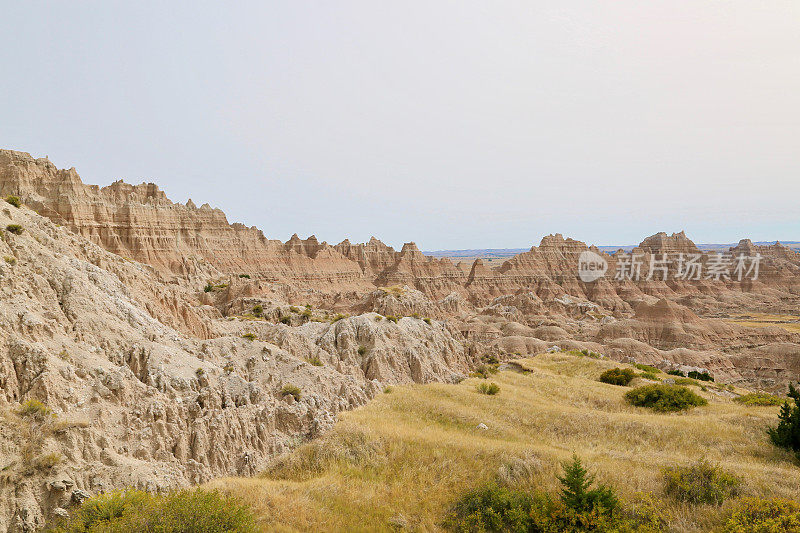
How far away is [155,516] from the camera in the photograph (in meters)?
9.40

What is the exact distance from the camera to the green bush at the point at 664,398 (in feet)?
75.2

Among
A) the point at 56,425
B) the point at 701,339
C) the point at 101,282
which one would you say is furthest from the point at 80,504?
the point at 701,339

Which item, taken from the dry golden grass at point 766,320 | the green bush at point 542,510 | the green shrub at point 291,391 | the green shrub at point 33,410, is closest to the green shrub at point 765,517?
the green bush at point 542,510

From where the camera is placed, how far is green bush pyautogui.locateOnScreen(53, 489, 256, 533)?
9.08 meters

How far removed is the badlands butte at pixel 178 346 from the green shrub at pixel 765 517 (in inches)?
502

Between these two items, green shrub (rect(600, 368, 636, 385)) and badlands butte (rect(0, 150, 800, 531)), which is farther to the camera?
green shrub (rect(600, 368, 636, 385))

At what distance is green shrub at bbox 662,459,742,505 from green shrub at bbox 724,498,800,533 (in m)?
0.67

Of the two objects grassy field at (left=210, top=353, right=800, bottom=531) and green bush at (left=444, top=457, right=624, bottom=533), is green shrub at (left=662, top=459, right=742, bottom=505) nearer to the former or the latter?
grassy field at (left=210, top=353, right=800, bottom=531)

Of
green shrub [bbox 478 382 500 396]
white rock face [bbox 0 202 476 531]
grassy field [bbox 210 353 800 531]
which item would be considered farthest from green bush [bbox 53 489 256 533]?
green shrub [bbox 478 382 500 396]

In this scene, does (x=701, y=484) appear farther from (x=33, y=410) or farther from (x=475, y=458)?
(x=33, y=410)

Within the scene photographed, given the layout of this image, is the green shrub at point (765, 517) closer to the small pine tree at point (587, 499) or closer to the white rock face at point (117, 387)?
the small pine tree at point (587, 499)

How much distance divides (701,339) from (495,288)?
55029 millimetres

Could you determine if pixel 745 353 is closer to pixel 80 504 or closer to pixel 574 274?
pixel 574 274

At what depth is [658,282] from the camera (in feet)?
416
